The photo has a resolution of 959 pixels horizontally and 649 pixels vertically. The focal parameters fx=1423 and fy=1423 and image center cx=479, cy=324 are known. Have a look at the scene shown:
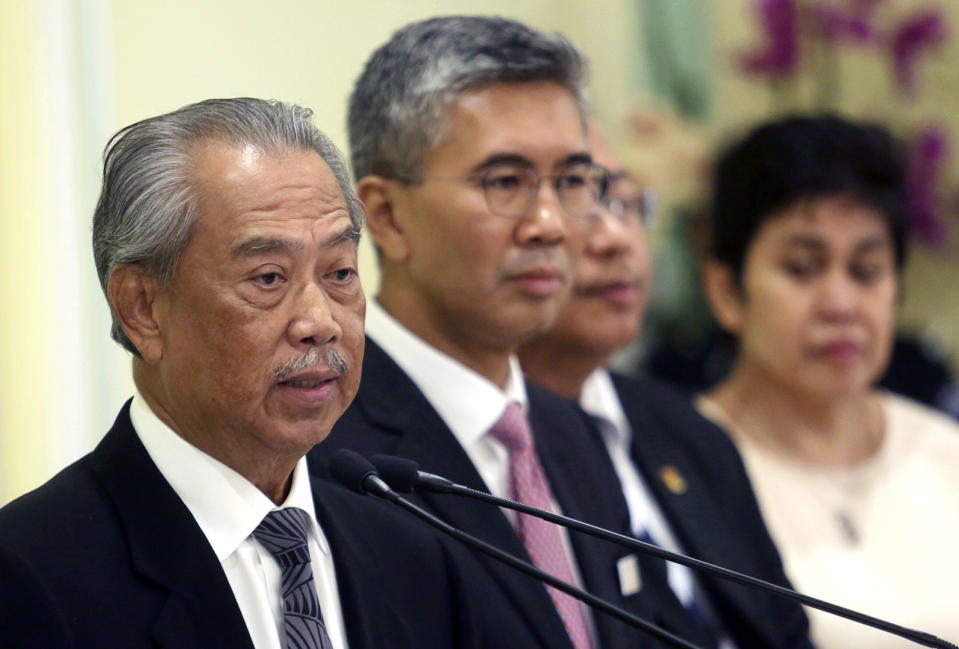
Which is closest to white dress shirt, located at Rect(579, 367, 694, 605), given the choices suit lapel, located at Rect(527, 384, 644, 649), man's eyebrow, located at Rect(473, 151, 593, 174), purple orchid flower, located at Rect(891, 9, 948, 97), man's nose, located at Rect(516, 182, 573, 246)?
suit lapel, located at Rect(527, 384, 644, 649)

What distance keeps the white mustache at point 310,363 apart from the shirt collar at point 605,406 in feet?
3.78

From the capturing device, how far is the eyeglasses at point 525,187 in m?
2.43

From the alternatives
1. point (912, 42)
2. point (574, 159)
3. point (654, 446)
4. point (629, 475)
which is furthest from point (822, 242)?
point (912, 42)

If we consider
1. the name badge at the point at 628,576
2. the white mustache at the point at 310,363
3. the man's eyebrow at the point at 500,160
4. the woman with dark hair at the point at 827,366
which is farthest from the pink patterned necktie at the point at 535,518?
the woman with dark hair at the point at 827,366

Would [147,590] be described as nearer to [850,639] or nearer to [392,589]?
[392,589]

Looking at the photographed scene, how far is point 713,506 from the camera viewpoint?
9.73 feet

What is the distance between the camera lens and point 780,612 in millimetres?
2934

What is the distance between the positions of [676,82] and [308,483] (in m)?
3.25

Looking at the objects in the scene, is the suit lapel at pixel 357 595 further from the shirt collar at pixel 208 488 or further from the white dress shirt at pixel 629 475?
the white dress shirt at pixel 629 475

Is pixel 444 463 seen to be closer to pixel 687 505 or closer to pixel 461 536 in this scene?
pixel 461 536

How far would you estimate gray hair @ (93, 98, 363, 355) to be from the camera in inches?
66.2

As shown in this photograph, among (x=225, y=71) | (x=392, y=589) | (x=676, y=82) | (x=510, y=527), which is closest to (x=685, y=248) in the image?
(x=676, y=82)

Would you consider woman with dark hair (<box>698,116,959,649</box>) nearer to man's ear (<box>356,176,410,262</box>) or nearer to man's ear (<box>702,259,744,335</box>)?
man's ear (<box>702,259,744,335</box>)

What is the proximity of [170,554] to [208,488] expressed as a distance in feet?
0.34
